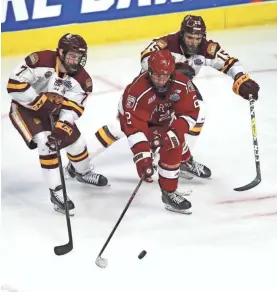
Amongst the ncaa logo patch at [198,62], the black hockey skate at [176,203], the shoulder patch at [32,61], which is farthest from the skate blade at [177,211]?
the shoulder patch at [32,61]

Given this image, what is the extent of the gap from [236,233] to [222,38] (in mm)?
3428

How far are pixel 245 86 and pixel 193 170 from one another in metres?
0.52

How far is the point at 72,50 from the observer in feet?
10.8

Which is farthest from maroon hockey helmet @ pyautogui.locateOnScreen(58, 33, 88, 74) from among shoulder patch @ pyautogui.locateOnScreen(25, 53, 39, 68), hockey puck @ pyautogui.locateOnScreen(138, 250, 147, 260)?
hockey puck @ pyautogui.locateOnScreen(138, 250, 147, 260)

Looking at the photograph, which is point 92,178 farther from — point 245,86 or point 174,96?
point 245,86

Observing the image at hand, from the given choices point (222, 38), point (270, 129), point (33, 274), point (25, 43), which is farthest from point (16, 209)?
point (222, 38)

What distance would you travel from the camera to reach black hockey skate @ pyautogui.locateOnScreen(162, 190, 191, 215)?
3.46m

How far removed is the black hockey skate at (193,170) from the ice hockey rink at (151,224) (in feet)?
0.13

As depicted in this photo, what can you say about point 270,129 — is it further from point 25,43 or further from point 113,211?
point 25,43

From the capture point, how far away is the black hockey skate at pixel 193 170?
3.86 metres

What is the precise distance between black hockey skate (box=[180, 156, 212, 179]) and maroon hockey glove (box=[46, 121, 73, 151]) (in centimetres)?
79

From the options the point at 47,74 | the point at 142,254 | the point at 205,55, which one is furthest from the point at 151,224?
the point at 205,55

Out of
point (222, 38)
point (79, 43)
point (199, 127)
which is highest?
point (79, 43)

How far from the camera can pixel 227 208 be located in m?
3.54
